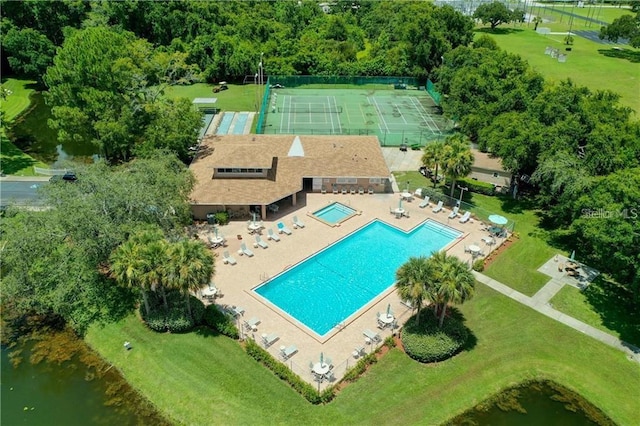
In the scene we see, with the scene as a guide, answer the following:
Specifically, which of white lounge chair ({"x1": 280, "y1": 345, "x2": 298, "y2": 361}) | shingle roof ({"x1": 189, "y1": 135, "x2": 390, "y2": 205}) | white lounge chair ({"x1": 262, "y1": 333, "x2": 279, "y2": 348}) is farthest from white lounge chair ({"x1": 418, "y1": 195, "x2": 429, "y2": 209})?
white lounge chair ({"x1": 280, "y1": 345, "x2": 298, "y2": 361})

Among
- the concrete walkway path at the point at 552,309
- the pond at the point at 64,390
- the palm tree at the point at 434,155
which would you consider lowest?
the pond at the point at 64,390

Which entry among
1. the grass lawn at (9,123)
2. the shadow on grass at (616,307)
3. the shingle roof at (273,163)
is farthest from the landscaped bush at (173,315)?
the grass lawn at (9,123)

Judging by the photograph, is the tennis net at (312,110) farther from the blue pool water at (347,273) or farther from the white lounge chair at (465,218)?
the white lounge chair at (465,218)

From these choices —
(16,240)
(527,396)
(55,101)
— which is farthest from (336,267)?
(55,101)

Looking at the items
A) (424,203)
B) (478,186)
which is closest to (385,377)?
(424,203)

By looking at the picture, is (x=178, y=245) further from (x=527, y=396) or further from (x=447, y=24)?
(x=447, y=24)

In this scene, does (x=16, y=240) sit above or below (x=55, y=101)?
below

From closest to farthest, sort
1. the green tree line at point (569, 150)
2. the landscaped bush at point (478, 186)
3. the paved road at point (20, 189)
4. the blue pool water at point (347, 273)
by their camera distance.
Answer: the green tree line at point (569, 150) → the blue pool water at point (347, 273) → the paved road at point (20, 189) → the landscaped bush at point (478, 186)

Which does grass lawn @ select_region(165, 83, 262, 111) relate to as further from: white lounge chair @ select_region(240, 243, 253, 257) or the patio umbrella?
the patio umbrella
